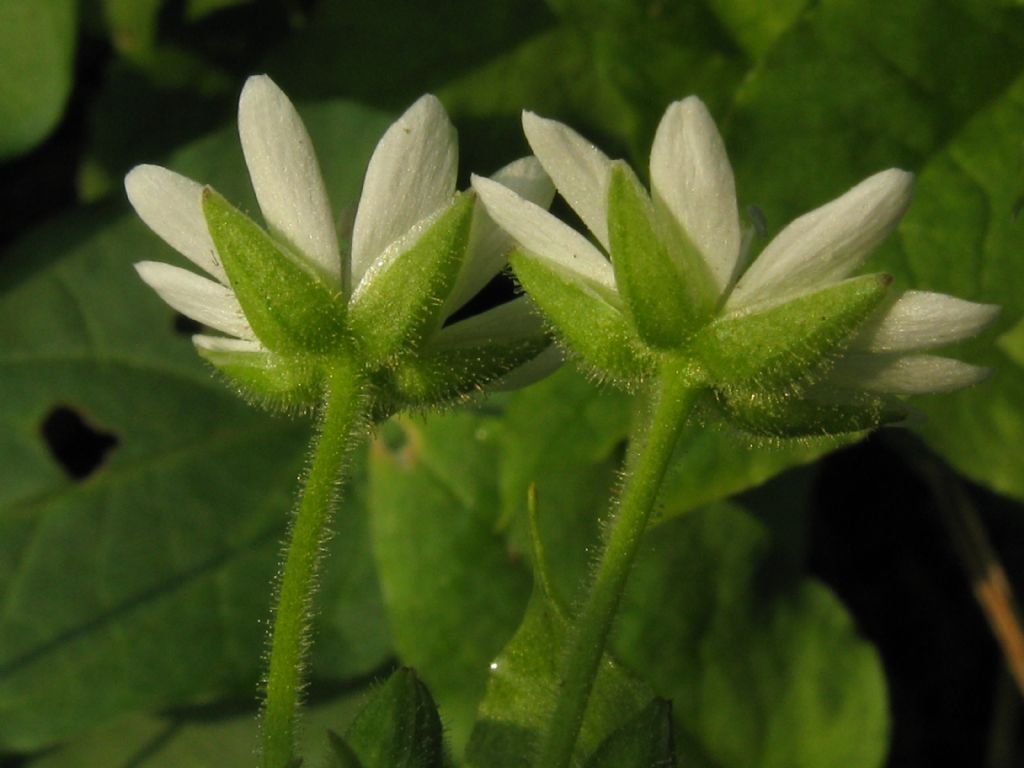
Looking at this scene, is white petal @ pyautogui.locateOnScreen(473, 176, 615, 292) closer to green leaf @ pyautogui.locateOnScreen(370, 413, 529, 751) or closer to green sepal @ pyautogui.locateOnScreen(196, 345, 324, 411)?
green sepal @ pyautogui.locateOnScreen(196, 345, 324, 411)

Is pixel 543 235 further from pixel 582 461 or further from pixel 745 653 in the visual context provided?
pixel 745 653

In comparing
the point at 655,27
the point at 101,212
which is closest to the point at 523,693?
the point at 655,27

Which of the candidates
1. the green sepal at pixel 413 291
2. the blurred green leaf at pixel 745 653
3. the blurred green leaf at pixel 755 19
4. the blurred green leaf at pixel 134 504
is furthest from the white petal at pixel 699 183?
the blurred green leaf at pixel 134 504

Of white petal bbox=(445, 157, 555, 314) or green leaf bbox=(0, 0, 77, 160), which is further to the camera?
green leaf bbox=(0, 0, 77, 160)

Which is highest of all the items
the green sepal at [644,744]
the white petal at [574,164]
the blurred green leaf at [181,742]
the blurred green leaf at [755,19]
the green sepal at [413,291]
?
the white petal at [574,164]

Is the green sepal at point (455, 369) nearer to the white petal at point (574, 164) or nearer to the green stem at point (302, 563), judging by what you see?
the green stem at point (302, 563)

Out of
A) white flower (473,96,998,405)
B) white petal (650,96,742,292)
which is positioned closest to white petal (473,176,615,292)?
white flower (473,96,998,405)

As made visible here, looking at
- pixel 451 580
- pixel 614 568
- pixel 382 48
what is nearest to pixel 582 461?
pixel 451 580
